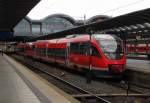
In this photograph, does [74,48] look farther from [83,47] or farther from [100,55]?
[100,55]

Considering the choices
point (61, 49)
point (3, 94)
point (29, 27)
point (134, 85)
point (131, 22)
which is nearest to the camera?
point (3, 94)

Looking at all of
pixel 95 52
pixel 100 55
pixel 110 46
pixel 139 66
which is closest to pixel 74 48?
pixel 139 66

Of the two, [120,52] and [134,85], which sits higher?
[120,52]

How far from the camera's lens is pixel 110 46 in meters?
27.7

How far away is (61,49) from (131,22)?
35.8ft

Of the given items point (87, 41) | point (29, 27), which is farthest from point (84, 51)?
point (29, 27)

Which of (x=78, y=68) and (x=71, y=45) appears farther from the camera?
(x=71, y=45)

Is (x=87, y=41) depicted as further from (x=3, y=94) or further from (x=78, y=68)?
(x=3, y=94)

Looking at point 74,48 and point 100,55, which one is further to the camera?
point 74,48

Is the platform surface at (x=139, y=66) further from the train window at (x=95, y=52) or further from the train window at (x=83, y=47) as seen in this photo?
the train window at (x=83, y=47)

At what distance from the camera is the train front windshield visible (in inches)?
1071

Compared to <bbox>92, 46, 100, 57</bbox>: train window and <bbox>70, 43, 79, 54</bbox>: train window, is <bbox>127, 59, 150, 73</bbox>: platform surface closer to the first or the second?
<bbox>92, 46, 100, 57</bbox>: train window

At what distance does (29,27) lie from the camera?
13412 cm

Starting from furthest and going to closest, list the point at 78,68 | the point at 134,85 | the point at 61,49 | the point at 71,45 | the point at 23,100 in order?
the point at 61,49 → the point at 71,45 → the point at 78,68 → the point at 134,85 → the point at 23,100
